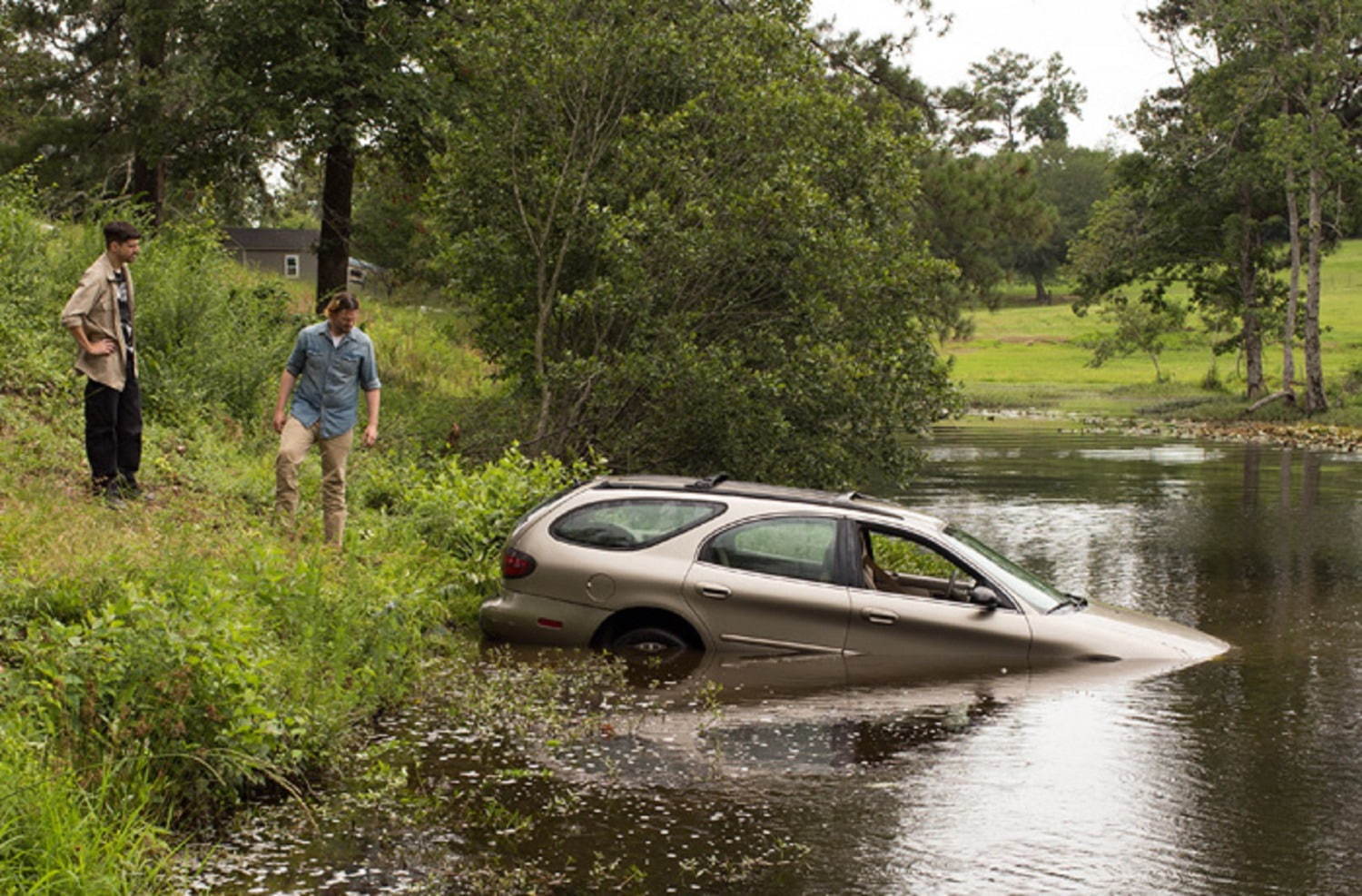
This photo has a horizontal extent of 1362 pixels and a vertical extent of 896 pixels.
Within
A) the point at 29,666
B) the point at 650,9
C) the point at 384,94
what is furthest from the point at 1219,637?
the point at 384,94

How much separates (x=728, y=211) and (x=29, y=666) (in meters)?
11.5

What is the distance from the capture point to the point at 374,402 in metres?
11.7

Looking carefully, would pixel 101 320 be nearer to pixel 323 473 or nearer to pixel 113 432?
pixel 113 432

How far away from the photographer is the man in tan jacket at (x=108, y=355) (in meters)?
11.0

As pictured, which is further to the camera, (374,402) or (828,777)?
(374,402)

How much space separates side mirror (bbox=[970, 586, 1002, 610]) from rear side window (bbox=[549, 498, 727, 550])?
1768mm

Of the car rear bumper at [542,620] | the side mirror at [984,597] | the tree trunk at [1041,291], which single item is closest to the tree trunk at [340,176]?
the car rear bumper at [542,620]

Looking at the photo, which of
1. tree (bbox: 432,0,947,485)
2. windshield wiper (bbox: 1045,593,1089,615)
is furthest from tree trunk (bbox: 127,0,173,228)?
windshield wiper (bbox: 1045,593,1089,615)

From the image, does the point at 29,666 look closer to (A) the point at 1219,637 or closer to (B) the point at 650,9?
(A) the point at 1219,637

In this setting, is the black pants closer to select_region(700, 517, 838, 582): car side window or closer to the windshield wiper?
select_region(700, 517, 838, 582): car side window

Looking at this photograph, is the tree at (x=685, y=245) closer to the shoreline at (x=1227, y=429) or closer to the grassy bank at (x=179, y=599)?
the grassy bank at (x=179, y=599)

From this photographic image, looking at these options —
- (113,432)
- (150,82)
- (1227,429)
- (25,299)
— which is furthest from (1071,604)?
(1227,429)

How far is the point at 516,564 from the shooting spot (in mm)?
10391

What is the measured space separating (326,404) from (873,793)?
20.1ft
